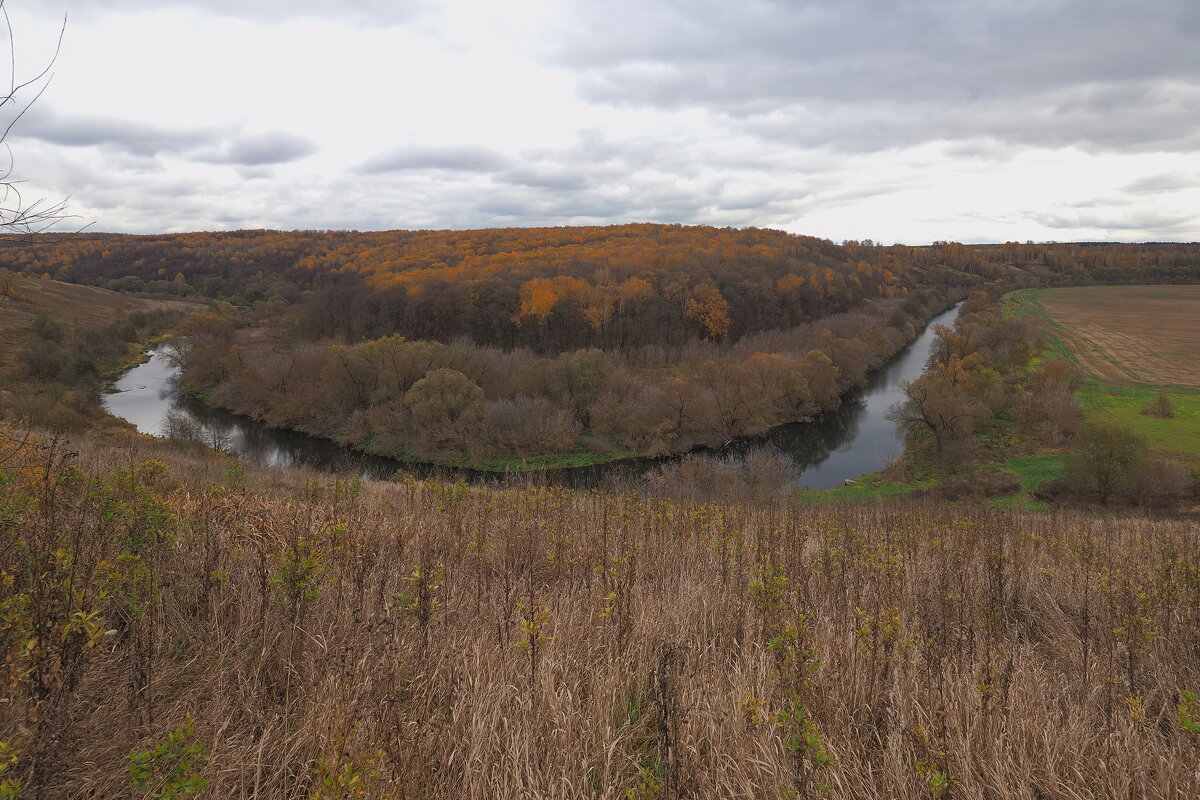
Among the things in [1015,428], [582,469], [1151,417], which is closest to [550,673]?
[582,469]

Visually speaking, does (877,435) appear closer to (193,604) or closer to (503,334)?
(503,334)

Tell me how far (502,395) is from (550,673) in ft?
118

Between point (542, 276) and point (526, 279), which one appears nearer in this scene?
point (526, 279)

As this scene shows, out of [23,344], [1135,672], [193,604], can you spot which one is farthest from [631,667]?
[23,344]

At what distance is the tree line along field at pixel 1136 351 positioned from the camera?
3497 centimetres

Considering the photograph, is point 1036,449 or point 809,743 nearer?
point 809,743

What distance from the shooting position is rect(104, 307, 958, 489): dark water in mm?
30984

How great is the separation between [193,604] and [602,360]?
117 ft

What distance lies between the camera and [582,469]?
32031 millimetres

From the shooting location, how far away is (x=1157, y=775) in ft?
7.72

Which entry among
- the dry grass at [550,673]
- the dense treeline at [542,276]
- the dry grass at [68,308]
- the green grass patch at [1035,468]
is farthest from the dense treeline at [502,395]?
the dry grass at [550,673]

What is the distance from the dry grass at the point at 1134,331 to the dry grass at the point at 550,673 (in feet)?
180

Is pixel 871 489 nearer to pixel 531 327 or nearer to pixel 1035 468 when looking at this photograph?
pixel 1035 468

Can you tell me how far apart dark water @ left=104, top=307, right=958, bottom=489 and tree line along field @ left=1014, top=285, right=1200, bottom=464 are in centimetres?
1331
